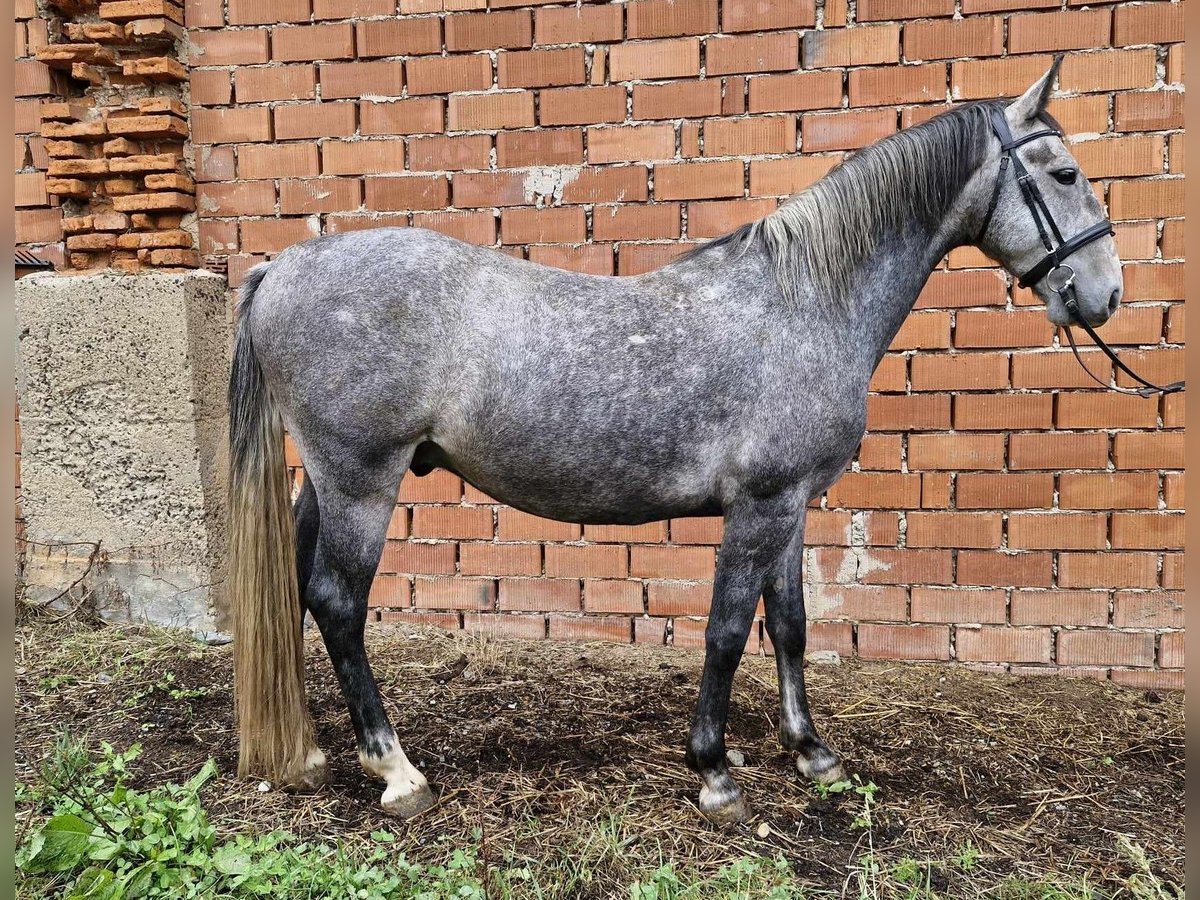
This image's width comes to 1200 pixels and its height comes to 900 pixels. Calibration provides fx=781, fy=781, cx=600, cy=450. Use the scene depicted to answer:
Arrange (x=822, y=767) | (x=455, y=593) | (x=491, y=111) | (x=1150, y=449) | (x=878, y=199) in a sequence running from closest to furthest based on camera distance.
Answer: (x=878, y=199) < (x=822, y=767) < (x=1150, y=449) < (x=491, y=111) < (x=455, y=593)

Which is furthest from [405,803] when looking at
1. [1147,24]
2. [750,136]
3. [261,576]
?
[1147,24]

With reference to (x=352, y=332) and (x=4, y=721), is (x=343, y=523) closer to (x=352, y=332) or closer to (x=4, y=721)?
(x=352, y=332)

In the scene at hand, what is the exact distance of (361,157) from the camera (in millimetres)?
3311

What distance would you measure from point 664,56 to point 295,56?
1553mm

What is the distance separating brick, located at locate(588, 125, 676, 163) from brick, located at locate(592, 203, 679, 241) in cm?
20

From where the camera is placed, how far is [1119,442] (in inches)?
119

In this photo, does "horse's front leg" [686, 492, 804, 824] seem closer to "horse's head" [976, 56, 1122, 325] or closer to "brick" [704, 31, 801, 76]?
"horse's head" [976, 56, 1122, 325]

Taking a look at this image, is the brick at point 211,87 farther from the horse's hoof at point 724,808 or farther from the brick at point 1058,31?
the horse's hoof at point 724,808

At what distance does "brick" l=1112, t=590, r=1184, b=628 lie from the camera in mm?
3084

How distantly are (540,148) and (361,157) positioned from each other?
769 mm

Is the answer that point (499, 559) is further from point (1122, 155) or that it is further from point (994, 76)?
point (1122, 155)

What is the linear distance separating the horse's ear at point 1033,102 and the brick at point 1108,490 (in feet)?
5.14

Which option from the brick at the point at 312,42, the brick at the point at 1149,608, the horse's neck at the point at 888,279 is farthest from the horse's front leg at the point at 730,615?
the brick at the point at 312,42

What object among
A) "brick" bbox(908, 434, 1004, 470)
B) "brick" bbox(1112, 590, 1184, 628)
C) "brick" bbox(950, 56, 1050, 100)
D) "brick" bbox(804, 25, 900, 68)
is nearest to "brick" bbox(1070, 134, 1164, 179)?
"brick" bbox(950, 56, 1050, 100)
